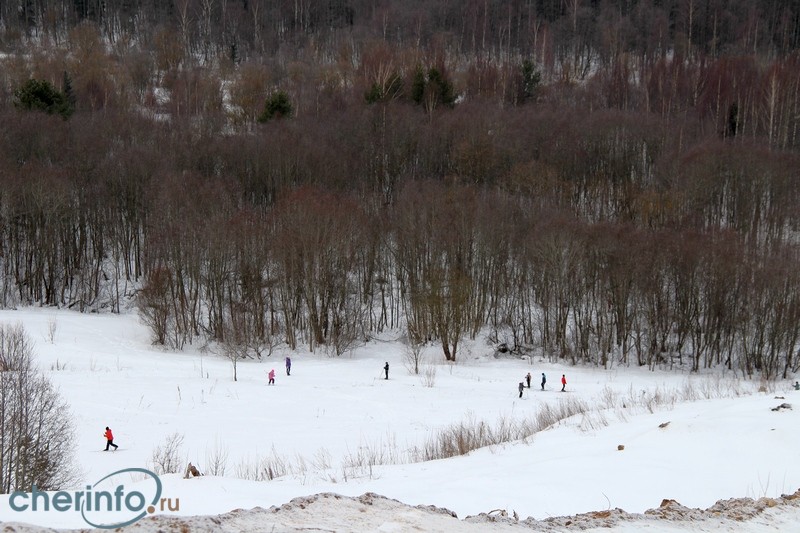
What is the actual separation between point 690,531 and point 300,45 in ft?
330

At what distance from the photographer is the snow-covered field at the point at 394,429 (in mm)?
9898

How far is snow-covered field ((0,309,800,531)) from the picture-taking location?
9898 millimetres

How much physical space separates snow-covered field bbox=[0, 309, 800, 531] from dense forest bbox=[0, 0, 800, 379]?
334cm

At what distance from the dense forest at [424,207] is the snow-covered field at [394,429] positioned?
3.34m

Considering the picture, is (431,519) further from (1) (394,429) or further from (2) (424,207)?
(2) (424,207)

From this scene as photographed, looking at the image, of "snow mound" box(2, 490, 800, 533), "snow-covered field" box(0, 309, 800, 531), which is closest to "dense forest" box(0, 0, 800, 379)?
"snow-covered field" box(0, 309, 800, 531)

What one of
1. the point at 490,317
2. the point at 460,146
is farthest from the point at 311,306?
the point at 460,146

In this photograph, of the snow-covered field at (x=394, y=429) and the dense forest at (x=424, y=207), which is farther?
the dense forest at (x=424, y=207)

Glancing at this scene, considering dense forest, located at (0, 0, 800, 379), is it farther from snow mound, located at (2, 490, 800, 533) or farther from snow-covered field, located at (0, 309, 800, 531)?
snow mound, located at (2, 490, 800, 533)

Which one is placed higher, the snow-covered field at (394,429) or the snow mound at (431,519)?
the snow mound at (431,519)

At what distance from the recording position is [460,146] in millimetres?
57312

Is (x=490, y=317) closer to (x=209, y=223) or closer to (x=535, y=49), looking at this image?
(x=209, y=223)

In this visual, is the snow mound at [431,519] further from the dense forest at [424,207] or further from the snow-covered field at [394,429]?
the dense forest at [424,207]

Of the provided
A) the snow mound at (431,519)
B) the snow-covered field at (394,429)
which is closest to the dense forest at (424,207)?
the snow-covered field at (394,429)
